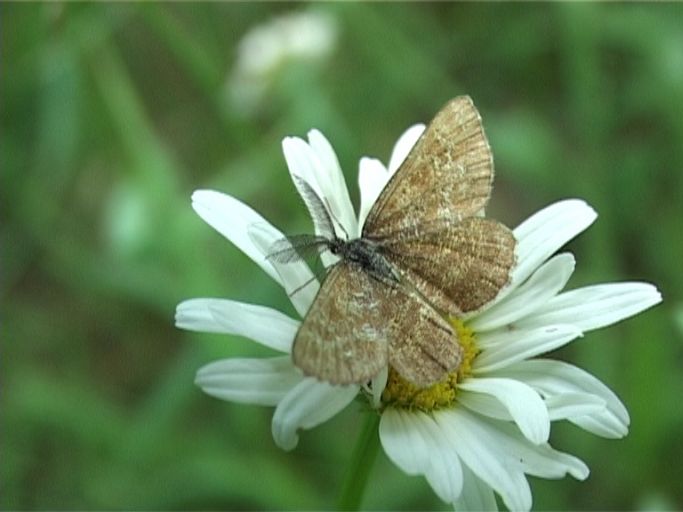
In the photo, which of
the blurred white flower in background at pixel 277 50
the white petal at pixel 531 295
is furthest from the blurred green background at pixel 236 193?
the white petal at pixel 531 295

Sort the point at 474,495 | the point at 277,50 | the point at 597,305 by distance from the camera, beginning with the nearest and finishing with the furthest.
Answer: the point at 474,495, the point at 597,305, the point at 277,50

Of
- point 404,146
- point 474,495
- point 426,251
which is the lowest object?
point 474,495

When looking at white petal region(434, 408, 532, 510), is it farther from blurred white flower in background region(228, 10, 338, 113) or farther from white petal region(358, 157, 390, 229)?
blurred white flower in background region(228, 10, 338, 113)

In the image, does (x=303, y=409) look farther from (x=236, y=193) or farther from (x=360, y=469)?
(x=236, y=193)

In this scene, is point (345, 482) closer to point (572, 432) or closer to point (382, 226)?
point (382, 226)

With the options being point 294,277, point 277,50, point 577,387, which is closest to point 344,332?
point 294,277

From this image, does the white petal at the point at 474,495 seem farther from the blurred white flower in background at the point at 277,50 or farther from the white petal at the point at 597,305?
the blurred white flower in background at the point at 277,50

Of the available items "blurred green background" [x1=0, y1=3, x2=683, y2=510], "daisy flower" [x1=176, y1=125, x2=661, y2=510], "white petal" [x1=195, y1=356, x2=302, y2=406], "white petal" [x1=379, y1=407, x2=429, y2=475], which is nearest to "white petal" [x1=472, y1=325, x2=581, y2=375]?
"daisy flower" [x1=176, y1=125, x2=661, y2=510]

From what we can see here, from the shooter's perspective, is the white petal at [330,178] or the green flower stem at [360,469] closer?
the green flower stem at [360,469]
